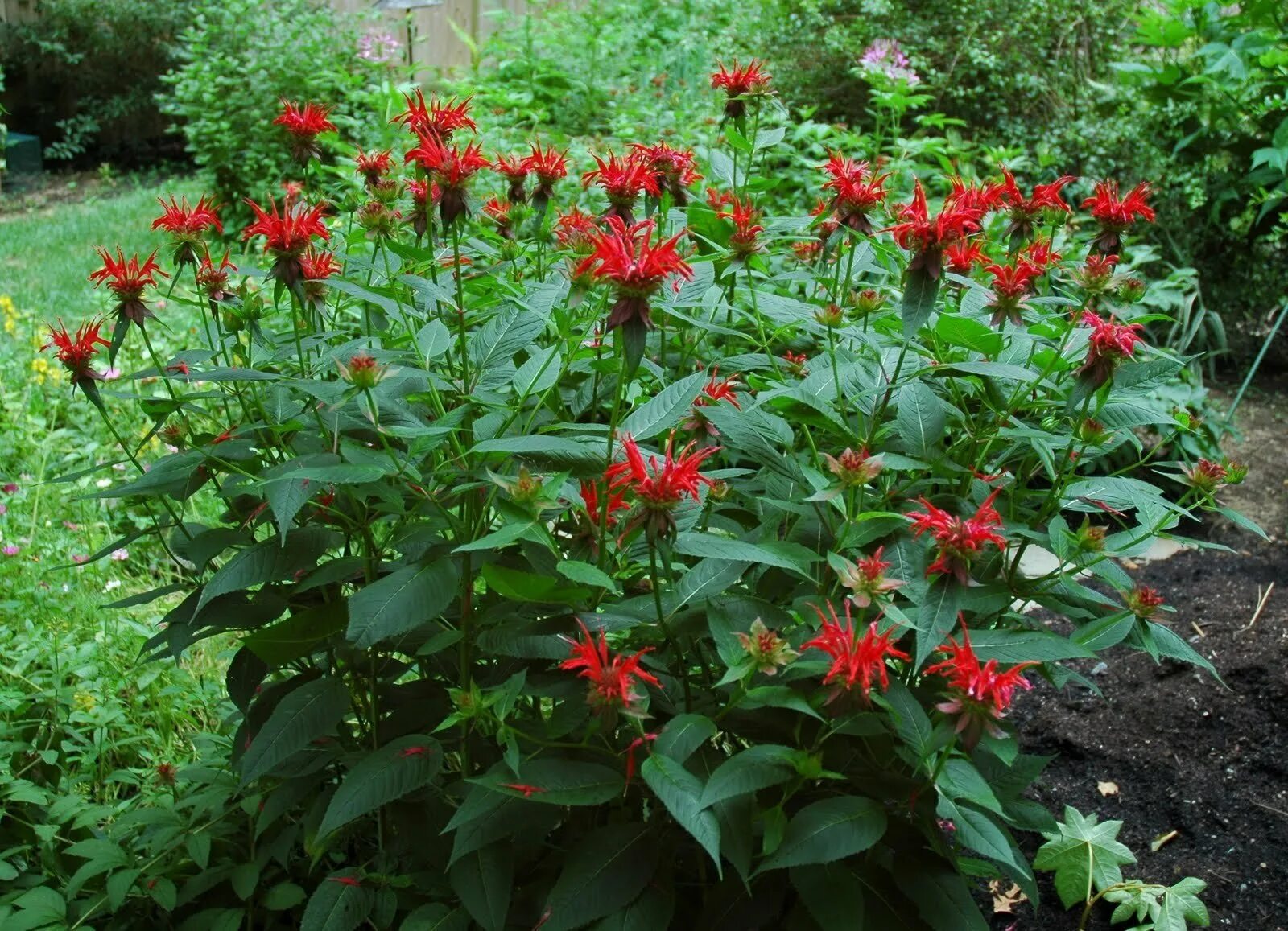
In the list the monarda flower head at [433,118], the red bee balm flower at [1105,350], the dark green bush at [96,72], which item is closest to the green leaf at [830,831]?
the red bee balm flower at [1105,350]

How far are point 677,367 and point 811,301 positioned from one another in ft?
0.71

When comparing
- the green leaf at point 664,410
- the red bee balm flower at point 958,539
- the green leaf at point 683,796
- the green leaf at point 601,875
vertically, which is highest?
the green leaf at point 664,410

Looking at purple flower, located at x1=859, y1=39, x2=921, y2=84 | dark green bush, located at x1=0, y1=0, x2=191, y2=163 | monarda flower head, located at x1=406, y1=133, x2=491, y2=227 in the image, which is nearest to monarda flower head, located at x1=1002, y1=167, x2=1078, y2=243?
monarda flower head, located at x1=406, y1=133, x2=491, y2=227

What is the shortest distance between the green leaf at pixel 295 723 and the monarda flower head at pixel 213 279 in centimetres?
48

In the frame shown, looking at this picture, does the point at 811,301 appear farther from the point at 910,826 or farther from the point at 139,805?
the point at 139,805

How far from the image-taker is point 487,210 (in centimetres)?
172

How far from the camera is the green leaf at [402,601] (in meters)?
1.09

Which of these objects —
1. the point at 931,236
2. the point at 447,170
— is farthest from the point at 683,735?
the point at 447,170

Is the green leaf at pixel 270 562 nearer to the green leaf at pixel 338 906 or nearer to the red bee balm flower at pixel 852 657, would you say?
the green leaf at pixel 338 906

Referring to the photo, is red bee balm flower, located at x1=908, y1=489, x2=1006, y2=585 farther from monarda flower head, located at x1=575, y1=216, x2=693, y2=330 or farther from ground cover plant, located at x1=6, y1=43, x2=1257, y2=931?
monarda flower head, located at x1=575, y1=216, x2=693, y2=330

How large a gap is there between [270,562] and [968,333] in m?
0.80

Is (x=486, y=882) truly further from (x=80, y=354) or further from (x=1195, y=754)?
(x=1195, y=754)

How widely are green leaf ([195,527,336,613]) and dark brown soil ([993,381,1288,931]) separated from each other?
3.99ft

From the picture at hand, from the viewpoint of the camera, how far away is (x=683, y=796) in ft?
3.32
